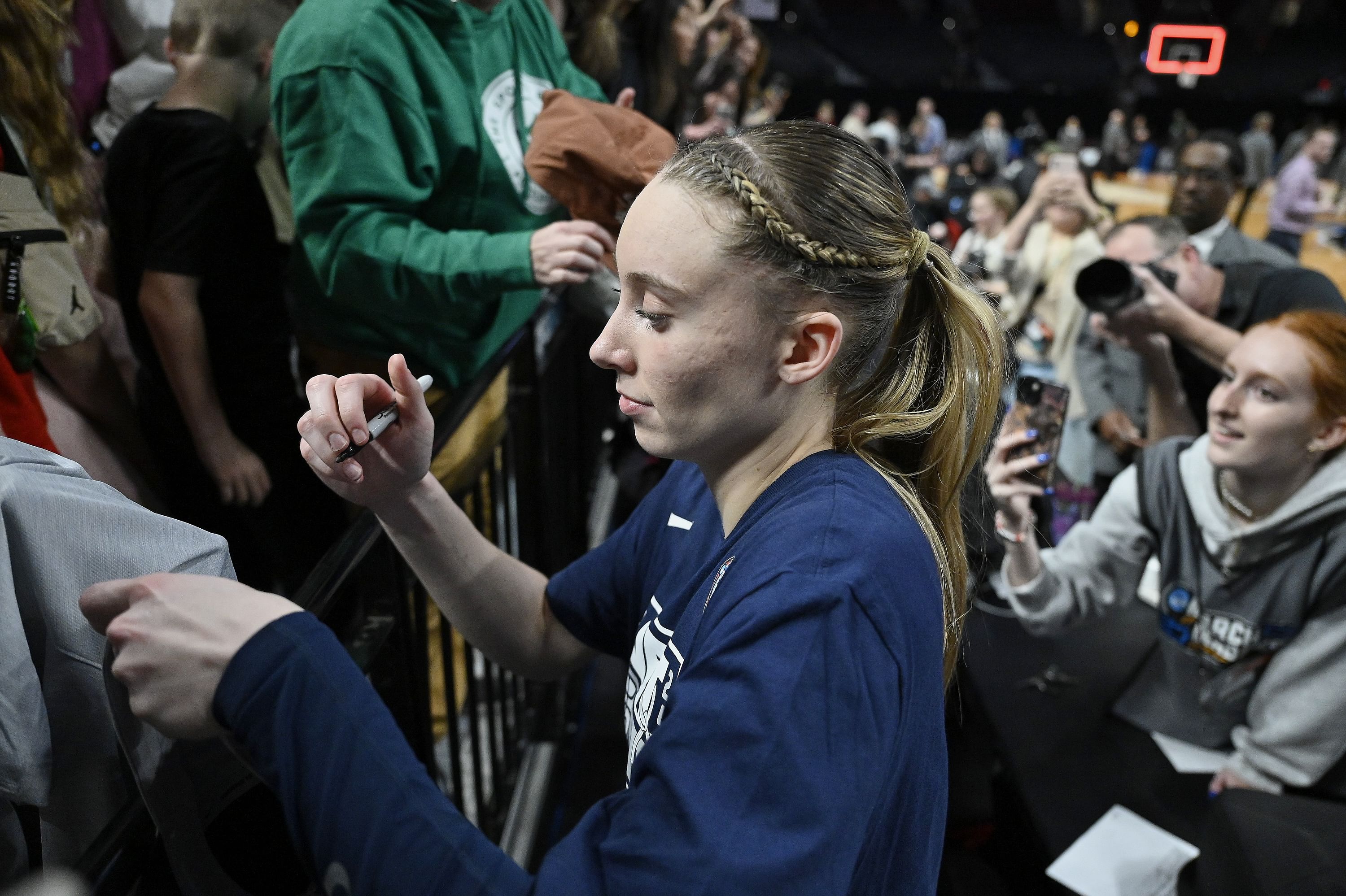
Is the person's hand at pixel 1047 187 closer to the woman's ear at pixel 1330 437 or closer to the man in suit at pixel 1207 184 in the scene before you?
the man in suit at pixel 1207 184

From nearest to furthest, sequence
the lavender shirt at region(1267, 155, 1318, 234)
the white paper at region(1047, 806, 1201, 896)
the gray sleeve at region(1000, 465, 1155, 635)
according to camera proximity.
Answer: the white paper at region(1047, 806, 1201, 896) → the gray sleeve at region(1000, 465, 1155, 635) → the lavender shirt at region(1267, 155, 1318, 234)

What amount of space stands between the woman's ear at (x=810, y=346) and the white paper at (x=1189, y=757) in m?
1.43

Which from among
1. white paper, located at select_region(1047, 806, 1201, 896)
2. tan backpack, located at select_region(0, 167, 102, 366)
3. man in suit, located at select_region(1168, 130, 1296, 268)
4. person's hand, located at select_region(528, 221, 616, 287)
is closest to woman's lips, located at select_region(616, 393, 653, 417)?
person's hand, located at select_region(528, 221, 616, 287)

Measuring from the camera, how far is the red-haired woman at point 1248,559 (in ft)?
5.42

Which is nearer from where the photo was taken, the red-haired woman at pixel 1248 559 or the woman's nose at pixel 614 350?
the woman's nose at pixel 614 350

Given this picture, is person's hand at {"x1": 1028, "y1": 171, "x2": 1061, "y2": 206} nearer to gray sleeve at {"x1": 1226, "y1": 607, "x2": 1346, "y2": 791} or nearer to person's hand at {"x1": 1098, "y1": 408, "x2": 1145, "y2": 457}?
person's hand at {"x1": 1098, "y1": 408, "x2": 1145, "y2": 457}

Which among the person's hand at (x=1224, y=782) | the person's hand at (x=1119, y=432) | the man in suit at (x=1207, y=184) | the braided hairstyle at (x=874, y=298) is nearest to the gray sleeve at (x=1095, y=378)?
the person's hand at (x=1119, y=432)

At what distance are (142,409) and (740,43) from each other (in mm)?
4958

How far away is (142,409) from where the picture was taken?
1.53 m

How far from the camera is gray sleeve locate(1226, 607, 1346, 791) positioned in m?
1.65

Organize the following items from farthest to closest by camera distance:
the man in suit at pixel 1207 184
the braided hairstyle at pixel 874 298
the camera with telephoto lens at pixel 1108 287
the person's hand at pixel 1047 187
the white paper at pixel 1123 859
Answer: the person's hand at pixel 1047 187 → the man in suit at pixel 1207 184 → the camera with telephoto lens at pixel 1108 287 → the white paper at pixel 1123 859 → the braided hairstyle at pixel 874 298

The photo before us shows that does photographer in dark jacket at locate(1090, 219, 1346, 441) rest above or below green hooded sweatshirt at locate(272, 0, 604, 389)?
below

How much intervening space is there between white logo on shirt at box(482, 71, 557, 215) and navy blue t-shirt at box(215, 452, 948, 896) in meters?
1.12

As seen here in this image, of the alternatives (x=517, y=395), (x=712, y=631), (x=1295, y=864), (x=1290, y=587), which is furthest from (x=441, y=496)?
(x=1290, y=587)
